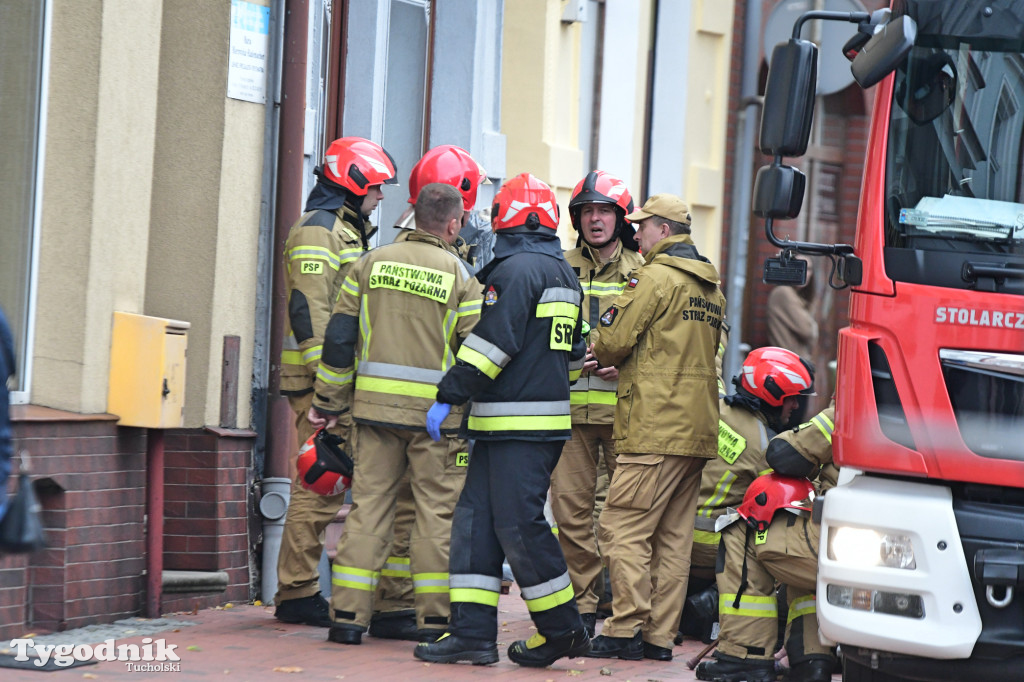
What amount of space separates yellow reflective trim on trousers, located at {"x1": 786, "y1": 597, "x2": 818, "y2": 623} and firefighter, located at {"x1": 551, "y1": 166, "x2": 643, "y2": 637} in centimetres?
124

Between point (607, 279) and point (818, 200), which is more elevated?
point (818, 200)

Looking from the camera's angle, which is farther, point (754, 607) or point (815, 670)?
point (754, 607)

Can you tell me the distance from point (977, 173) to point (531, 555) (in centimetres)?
263

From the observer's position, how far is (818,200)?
55.8 ft

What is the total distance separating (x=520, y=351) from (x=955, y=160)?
2.28m

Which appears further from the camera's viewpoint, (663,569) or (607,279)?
(607,279)

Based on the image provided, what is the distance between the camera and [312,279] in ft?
25.9

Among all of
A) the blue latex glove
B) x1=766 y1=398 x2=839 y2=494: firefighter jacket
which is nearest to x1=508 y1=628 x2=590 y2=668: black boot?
the blue latex glove

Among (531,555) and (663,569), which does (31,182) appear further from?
(663,569)

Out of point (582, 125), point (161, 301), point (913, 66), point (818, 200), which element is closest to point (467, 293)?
point (161, 301)

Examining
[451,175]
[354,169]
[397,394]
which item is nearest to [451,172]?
[451,175]

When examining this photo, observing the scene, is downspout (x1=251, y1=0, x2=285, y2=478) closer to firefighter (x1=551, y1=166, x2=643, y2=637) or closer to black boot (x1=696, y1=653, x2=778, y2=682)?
firefighter (x1=551, y1=166, x2=643, y2=637)

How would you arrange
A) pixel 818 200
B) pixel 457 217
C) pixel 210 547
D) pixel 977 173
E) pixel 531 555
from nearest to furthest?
A: pixel 977 173 < pixel 531 555 < pixel 457 217 < pixel 210 547 < pixel 818 200

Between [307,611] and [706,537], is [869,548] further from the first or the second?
[307,611]
